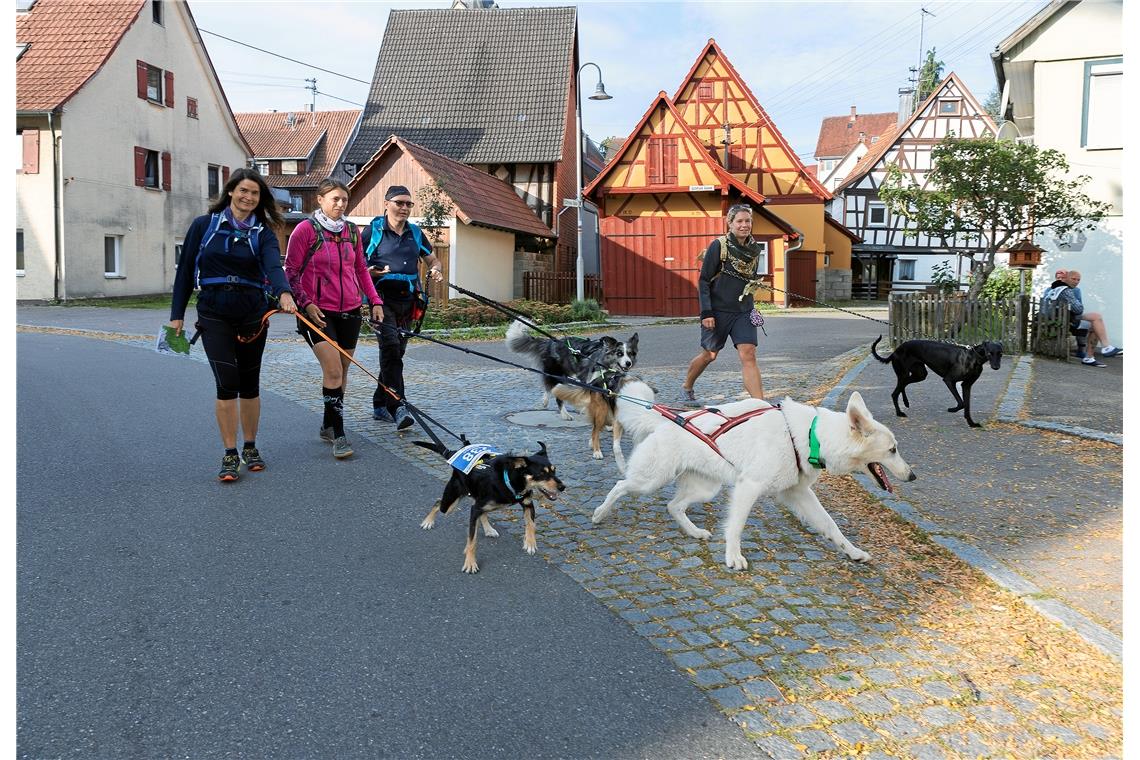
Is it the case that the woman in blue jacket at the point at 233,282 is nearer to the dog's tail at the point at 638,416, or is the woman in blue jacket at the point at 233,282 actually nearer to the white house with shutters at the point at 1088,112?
the dog's tail at the point at 638,416

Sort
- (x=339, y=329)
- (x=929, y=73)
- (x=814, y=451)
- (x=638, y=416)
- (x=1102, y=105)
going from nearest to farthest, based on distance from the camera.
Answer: (x=814, y=451)
(x=638, y=416)
(x=339, y=329)
(x=1102, y=105)
(x=929, y=73)

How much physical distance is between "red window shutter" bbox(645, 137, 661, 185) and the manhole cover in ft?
75.0

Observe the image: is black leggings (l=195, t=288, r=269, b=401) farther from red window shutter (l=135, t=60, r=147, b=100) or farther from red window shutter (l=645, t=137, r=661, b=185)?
red window shutter (l=135, t=60, r=147, b=100)

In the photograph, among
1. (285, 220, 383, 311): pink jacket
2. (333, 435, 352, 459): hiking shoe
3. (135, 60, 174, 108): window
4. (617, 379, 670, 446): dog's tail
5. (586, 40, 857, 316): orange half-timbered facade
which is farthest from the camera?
(135, 60, 174, 108): window

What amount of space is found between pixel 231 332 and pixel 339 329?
130cm

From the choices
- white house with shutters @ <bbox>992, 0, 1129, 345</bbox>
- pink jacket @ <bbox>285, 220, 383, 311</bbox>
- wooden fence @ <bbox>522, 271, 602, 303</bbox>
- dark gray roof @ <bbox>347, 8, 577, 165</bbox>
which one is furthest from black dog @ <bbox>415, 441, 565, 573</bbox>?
dark gray roof @ <bbox>347, 8, 577, 165</bbox>

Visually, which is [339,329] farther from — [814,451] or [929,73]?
[929,73]

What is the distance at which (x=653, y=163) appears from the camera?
101 ft

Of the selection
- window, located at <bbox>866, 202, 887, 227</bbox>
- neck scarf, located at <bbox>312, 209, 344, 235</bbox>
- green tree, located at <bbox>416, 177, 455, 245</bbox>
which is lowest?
neck scarf, located at <bbox>312, 209, 344, 235</bbox>

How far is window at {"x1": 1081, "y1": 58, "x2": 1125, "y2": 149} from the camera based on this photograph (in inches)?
687

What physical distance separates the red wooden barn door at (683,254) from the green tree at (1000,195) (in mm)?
12440

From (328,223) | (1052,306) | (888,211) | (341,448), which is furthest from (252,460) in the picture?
(888,211)

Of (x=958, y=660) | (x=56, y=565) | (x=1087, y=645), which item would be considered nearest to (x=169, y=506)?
(x=56, y=565)
